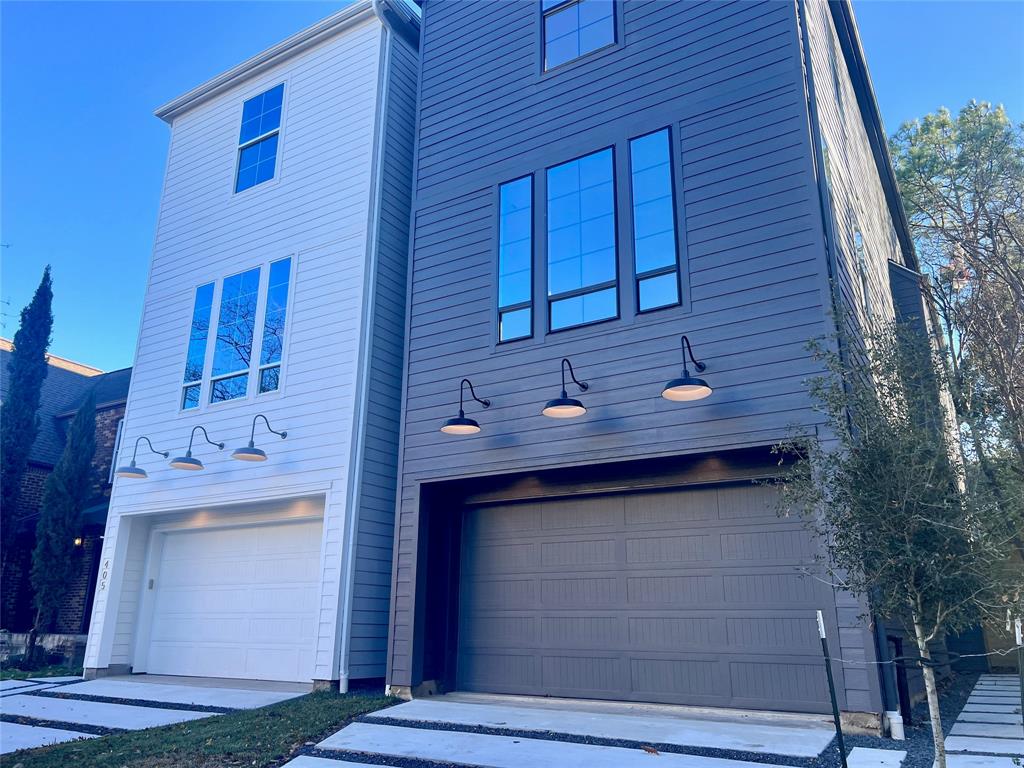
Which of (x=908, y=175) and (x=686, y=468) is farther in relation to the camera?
(x=908, y=175)

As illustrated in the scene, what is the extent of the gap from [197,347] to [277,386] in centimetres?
185

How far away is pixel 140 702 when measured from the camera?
296 inches

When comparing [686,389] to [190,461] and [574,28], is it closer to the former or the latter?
[574,28]

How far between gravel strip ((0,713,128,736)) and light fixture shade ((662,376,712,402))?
537cm

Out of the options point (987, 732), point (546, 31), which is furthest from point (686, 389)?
point (546, 31)

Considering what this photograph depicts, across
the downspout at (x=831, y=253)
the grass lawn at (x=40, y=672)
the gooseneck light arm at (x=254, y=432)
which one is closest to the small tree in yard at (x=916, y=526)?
the downspout at (x=831, y=253)

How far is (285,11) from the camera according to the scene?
38.3ft

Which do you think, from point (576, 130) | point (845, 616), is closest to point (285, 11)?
point (576, 130)

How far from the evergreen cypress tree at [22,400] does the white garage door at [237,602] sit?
4.21 meters

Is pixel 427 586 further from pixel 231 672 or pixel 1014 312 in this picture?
pixel 1014 312

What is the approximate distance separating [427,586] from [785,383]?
410cm

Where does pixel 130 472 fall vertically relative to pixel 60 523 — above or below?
above

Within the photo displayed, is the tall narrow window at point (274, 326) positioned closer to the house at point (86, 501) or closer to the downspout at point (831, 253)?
the house at point (86, 501)

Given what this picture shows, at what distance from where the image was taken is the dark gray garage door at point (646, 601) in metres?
6.14
